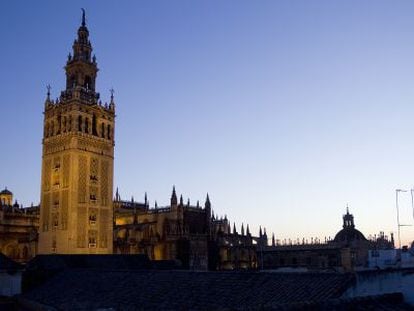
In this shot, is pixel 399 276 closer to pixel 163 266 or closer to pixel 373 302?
pixel 373 302

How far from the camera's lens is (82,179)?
2275 inches

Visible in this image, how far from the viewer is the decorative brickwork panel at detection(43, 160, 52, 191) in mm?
59938

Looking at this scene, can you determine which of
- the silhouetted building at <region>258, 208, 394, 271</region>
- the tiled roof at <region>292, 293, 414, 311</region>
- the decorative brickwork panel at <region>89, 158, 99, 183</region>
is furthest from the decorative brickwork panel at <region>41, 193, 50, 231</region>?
the tiled roof at <region>292, 293, 414, 311</region>

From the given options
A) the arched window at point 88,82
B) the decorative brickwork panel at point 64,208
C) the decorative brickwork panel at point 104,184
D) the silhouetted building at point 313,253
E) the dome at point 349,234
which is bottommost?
the silhouetted building at point 313,253

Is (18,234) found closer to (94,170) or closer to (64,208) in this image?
(64,208)

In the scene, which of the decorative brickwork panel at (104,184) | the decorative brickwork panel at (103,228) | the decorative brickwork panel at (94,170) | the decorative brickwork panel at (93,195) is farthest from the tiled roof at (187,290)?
the decorative brickwork panel at (104,184)

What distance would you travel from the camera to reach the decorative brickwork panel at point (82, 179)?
57.2 m

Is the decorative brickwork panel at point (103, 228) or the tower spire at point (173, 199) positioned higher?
the tower spire at point (173, 199)

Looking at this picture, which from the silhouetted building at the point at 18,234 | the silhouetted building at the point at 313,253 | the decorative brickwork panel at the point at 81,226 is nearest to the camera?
the decorative brickwork panel at the point at 81,226

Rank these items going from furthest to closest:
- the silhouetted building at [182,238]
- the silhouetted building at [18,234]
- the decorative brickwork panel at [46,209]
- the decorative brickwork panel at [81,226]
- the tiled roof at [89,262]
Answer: the silhouetted building at [18,234]
the silhouetted building at [182,238]
the decorative brickwork panel at [46,209]
the decorative brickwork panel at [81,226]
the tiled roof at [89,262]

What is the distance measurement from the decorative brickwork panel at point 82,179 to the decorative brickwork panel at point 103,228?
3.19m

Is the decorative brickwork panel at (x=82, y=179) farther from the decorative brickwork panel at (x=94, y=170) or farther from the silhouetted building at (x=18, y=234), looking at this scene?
the silhouetted building at (x=18, y=234)

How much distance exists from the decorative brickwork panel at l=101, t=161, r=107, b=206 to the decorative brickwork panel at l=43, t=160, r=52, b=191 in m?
6.18

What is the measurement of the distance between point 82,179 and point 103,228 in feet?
20.6
